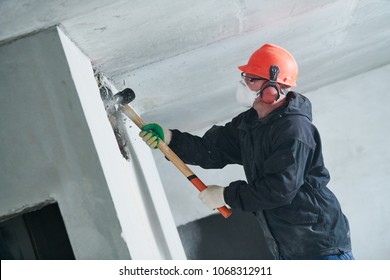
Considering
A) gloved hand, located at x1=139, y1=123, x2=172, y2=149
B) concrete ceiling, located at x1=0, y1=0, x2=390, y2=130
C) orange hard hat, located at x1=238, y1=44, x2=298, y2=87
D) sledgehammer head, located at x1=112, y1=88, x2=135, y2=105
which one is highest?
concrete ceiling, located at x1=0, y1=0, x2=390, y2=130

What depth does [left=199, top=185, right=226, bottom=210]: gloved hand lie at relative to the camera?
2.15m

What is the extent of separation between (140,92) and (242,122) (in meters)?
0.77

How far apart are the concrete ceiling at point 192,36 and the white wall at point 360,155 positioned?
96cm

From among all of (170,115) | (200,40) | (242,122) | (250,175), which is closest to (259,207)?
(250,175)

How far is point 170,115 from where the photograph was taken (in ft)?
12.1

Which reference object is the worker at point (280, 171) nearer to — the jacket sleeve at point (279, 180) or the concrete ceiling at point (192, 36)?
the jacket sleeve at point (279, 180)

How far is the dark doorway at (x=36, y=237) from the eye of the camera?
5.34 feet

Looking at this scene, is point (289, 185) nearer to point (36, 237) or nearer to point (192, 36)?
point (192, 36)

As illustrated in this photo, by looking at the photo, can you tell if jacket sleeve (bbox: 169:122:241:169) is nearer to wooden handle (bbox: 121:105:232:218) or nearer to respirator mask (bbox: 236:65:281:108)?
wooden handle (bbox: 121:105:232:218)

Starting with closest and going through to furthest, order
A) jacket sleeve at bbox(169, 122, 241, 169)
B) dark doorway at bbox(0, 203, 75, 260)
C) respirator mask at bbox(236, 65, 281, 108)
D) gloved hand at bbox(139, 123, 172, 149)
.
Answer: dark doorway at bbox(0, 203, 75, 260) < respirator mask at bbox(236, 65, 281, 108) < gloved hand at bbox(139, 123, 172, 149) < jacket sleeve at bbox(169, 122, 241, 169)

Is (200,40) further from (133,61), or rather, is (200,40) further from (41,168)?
(41,168)

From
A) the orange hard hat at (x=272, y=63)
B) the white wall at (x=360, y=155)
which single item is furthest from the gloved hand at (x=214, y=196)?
the white wall at (x=360, y=155)

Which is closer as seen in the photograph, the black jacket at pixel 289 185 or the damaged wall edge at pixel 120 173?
the damaged wall edge at pixel 120 173

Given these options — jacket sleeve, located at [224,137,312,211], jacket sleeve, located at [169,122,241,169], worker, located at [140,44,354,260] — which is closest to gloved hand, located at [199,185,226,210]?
worker, located at [140,44,354,260]
